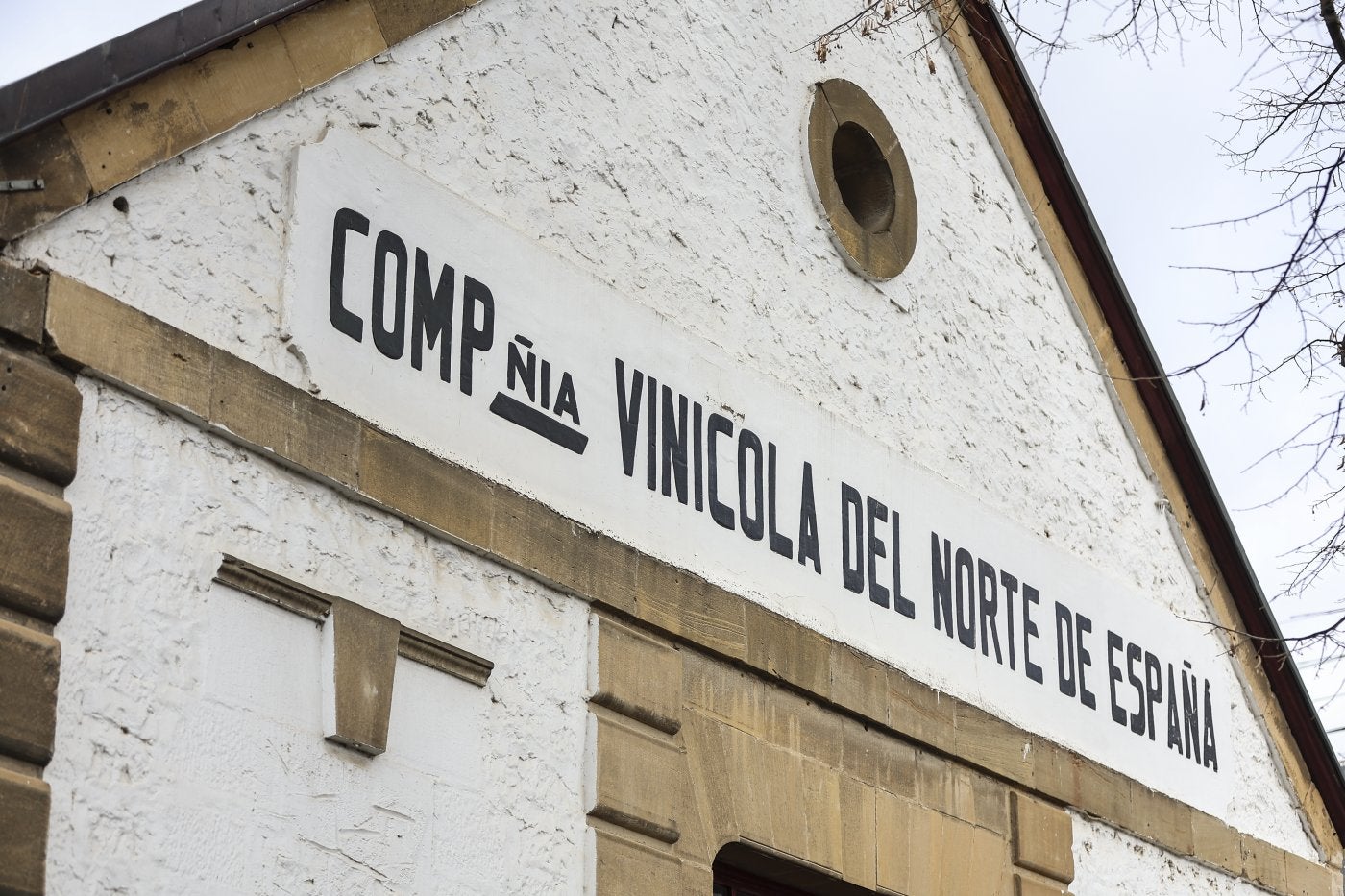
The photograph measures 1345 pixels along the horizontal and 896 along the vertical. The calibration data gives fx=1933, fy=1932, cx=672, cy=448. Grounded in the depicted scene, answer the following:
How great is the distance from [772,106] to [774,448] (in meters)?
1.65

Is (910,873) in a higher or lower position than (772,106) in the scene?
lower

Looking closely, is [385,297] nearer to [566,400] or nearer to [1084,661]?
[566,400]

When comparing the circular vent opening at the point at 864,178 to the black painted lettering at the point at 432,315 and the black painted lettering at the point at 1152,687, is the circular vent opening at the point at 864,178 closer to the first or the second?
the black painted lettering at the point at 1152,687

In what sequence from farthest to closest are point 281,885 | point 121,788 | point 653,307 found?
point 653,307
point 281,885
point 121,788

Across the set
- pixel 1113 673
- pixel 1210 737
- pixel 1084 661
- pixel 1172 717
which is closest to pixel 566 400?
pixel 1084 661

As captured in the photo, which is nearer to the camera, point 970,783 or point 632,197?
point 632,197

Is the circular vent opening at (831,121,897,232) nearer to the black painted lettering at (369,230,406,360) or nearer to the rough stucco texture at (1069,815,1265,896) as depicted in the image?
the rough stucco texture at (1069,815,1265,896)

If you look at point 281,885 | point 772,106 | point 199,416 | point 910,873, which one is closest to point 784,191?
point 772,106

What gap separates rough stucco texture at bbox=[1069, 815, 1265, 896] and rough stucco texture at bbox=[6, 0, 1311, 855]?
730mm

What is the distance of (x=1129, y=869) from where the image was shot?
366 inches

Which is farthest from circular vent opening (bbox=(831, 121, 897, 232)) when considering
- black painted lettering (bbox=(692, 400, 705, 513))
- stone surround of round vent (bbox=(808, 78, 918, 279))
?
black painted lettering (bbox=(692, 400, 705, 513))

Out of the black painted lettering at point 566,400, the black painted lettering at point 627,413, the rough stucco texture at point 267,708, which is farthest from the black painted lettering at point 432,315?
the black painted lettering at point 627,413

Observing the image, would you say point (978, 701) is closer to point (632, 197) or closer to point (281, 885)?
point (632, 197)

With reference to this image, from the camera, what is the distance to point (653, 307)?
7.50 meters
